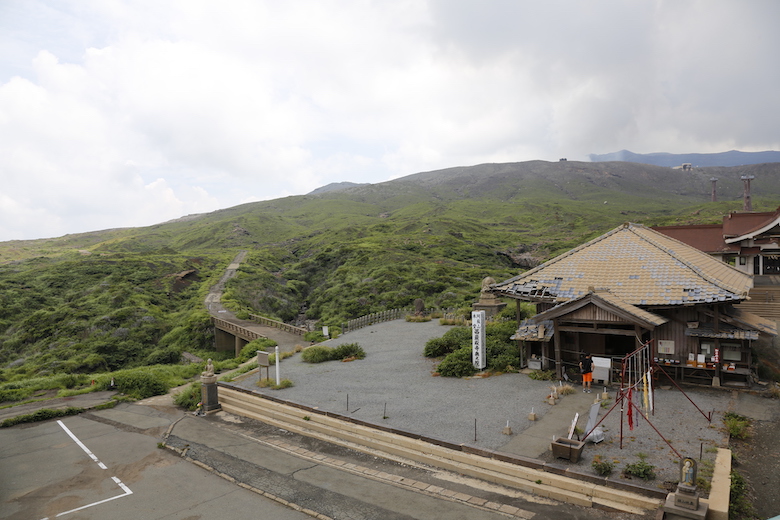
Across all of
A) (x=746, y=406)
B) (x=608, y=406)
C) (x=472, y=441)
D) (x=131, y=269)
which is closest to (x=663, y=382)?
(x=746, y=406)

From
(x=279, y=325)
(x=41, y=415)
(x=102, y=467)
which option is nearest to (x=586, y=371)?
(x=102, y=467)

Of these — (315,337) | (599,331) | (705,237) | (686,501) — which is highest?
(705,237)

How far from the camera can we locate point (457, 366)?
20.8 m

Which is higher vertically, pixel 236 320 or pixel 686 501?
pixel 686 501

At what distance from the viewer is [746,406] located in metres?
15.0

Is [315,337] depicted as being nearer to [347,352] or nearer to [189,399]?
[347,352]

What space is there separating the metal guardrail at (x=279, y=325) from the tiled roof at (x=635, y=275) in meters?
19.7

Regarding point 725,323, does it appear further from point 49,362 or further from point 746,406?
point 49,362

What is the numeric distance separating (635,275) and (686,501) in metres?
12.8

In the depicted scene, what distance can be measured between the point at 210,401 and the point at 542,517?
50.9ft

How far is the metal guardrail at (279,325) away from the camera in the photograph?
120ft

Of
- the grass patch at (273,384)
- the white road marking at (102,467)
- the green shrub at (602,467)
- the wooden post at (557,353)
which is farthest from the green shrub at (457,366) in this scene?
the white road marking at (102,467)

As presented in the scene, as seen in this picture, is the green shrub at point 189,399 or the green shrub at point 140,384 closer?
the green shrub at point 189,399

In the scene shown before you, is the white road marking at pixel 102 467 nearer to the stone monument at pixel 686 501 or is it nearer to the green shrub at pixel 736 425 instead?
the stone monument at pixel 686 501
